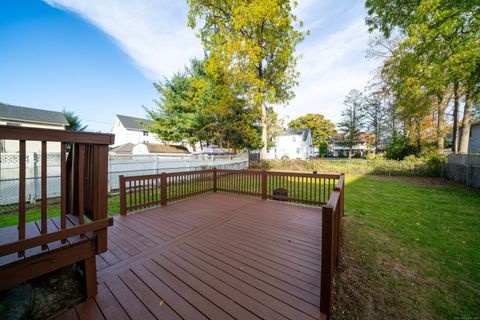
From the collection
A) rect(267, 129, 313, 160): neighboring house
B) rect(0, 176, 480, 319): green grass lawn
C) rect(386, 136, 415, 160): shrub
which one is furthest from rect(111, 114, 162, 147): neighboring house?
rect(386, 136, 415, 160): shrub

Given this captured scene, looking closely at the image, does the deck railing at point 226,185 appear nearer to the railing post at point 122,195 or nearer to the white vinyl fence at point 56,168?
the railing post at point 122,195

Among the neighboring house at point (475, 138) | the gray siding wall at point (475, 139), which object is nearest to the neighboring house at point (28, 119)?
the neighboring house at point (475, 138)

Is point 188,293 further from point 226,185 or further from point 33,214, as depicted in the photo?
point 33,214

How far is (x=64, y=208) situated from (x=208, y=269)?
1.68 meters

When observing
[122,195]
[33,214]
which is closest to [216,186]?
[122,195]

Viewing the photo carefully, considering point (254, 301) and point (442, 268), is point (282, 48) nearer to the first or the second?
point (442, 268)

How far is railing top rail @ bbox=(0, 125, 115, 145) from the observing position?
1356mm

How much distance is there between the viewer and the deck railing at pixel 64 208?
1.37 m

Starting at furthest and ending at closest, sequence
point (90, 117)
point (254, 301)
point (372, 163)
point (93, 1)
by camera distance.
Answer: point (90, 117) < point (372, 163) < point (93, 1) < point (254, 301)

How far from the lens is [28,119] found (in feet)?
45.9

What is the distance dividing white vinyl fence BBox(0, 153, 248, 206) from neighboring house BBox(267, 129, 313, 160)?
2305 cm

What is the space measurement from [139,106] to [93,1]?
41.2ft

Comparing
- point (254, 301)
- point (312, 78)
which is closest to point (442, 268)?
point (254, 301)

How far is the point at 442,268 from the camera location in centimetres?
271
